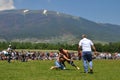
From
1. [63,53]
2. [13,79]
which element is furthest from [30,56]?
[13,79]

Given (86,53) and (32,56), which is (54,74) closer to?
(86,53)

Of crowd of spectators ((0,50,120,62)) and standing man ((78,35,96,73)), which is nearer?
standing man ((78,35,96,73))

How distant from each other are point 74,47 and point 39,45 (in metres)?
28.7

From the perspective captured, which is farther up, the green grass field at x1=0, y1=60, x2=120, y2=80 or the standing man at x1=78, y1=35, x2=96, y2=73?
the standing man at x1=78, y1=35, x2=96, y2=73

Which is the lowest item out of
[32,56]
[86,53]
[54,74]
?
[32,56]

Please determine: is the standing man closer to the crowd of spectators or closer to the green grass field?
the green grass field

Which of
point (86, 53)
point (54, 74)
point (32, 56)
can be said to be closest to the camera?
point (54, 74)

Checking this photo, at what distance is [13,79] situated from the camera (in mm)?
18859

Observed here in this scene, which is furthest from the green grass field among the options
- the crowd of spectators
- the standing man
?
the crowd of spectators

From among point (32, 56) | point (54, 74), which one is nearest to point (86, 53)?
point (54, 74)

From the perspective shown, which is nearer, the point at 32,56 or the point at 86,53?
the point at 86,53

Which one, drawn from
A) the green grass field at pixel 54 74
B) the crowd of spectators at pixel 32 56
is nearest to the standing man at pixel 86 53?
the green grass field at pixel 54 74

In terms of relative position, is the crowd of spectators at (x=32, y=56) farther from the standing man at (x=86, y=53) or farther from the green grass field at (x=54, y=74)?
the standing man at (x=86, y=53)

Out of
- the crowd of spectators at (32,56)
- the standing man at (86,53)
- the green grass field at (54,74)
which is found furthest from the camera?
the crowd of spectators at (32,56)
